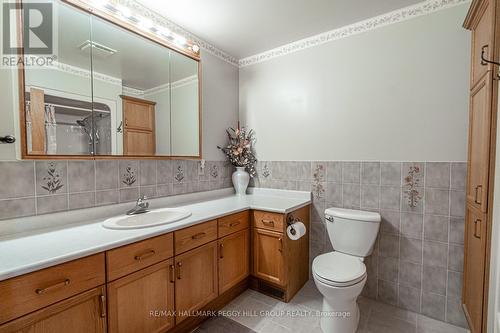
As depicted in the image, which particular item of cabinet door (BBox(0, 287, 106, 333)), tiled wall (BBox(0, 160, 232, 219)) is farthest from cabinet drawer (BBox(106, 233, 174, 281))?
tiled wall (BBox(0, 160, 232, 219))

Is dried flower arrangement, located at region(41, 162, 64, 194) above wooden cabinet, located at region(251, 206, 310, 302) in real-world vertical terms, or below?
above

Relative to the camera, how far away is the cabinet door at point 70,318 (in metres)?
0.90

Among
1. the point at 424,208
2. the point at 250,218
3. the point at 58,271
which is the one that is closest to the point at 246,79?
the point at 250,218

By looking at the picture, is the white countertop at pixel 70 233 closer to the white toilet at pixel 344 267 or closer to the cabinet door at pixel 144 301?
the cabinet door at pixel 144 301

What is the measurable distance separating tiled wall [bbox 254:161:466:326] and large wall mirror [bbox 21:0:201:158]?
1549mm

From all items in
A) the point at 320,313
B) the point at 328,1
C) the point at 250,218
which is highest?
the point at 328,1

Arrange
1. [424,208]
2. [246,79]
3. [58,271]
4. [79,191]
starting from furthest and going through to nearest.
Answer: [246,79]
[424,208]
[79,191]
[58,271]

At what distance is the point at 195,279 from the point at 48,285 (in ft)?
2.74

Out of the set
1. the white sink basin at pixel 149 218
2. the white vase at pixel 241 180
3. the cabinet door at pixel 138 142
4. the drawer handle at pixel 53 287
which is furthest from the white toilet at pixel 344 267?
the cabinet door at pixel 138 142

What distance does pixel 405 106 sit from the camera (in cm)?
182

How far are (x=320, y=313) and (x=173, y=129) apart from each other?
198 cm

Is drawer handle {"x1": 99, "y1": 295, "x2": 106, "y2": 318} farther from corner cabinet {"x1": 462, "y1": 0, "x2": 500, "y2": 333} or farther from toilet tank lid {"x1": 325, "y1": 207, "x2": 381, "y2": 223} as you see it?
corner cabinet {"x1": 462, "y1": 0, "x2": 500, "y2": 333}

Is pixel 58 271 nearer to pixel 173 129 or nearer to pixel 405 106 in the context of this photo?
pixel 173 129

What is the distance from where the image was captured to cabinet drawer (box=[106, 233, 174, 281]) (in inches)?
45.2
